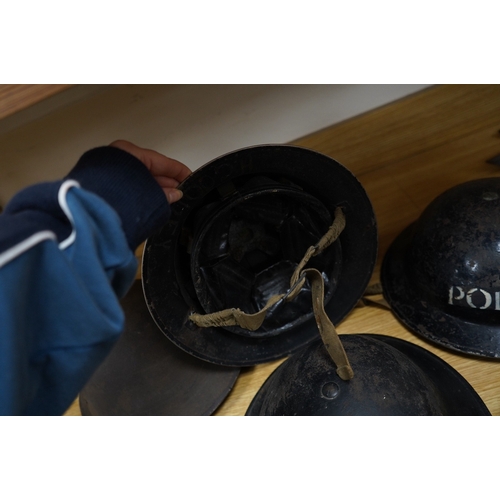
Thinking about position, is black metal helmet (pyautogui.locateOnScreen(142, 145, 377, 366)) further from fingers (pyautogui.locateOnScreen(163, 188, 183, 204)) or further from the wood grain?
the wood grain

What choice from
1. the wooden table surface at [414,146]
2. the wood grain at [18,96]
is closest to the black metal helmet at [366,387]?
the wooden table surface at [414,146]

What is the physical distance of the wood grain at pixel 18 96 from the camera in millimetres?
545

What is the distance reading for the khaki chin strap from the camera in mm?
759

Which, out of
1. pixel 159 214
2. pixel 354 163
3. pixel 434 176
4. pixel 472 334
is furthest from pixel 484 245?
pixel 159 214

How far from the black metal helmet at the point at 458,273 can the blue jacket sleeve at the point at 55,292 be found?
0.62 m

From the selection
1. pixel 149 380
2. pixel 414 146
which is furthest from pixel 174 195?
pixel 414 146

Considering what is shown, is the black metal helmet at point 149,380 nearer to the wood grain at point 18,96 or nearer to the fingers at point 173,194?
the fingers at point 173,194

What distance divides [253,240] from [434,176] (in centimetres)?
51

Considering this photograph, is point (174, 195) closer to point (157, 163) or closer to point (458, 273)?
point (157, 163)

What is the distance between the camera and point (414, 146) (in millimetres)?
1242

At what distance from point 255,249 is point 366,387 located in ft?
1.12

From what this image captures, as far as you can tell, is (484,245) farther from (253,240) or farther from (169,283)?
(169,283)

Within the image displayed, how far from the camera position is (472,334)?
3.00 feet

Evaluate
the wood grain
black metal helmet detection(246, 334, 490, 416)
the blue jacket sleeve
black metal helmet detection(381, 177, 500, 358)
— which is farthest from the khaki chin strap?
the wood grain
